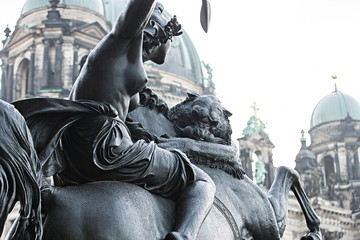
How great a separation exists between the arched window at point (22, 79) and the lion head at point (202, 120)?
2831 cm

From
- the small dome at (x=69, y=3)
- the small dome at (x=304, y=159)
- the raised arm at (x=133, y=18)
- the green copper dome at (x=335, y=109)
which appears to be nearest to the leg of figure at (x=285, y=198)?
the raised arm at (x=133, y=18)

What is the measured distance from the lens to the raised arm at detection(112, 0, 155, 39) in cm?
262

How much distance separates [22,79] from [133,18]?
99.2ft

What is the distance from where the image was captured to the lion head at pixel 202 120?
3393 mm

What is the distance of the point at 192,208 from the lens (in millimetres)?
2686

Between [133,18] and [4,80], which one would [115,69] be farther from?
[4,80]

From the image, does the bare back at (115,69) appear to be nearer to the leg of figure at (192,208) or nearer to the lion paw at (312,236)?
Result: the leg of figure at (192,208)

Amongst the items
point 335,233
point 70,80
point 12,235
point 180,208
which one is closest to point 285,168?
point 180,208

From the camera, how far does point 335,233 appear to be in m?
37.2

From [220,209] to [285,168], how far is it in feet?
2.36

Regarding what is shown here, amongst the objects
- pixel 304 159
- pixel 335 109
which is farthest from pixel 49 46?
pixel 335 109

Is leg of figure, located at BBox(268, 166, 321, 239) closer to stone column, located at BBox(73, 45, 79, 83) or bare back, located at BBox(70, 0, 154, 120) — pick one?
bare back, located at BBox(70, 0, 154, 120)

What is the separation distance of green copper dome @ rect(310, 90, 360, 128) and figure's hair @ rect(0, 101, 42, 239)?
138ft

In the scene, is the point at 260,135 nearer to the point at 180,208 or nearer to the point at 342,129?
the point at 342,129
